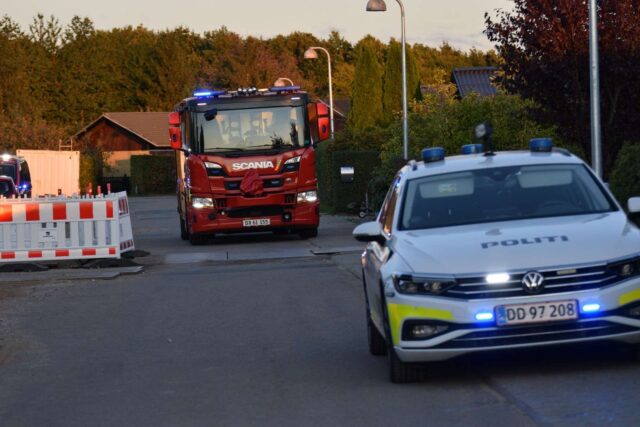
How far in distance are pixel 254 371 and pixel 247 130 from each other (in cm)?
1703

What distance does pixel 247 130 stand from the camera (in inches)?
1046

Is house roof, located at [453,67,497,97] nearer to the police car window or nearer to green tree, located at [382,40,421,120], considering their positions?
green tree, located at [382,40,421,120]

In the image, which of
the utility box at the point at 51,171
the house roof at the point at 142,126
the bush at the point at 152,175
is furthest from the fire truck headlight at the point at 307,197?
the house roof at the point at 142,126

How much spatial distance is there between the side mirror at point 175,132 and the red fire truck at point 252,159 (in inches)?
24.8

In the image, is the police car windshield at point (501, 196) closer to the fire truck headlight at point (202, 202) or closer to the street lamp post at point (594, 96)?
the street lamp post at point (594, 96)

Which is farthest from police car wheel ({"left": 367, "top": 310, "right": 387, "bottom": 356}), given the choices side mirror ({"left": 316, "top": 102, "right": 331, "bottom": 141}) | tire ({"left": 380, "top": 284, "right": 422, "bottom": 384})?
side mirror ({"left": 316, "top": 102, "right": 331, "bottom": 141})

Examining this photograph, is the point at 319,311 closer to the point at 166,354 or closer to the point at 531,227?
the point at 166,354

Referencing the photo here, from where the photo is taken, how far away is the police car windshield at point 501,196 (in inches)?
364

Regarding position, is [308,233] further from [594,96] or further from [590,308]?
[590,308]

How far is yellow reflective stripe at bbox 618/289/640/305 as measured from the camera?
813cm

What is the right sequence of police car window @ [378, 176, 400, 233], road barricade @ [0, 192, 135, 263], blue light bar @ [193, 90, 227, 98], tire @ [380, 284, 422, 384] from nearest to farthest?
1. tire @ [380, 284, 422, 384]
2. police car window @ [378, 176, 400, 233]
3. road barricade @ [0, 192, 135, 263]
4. blue light bar @ [193, 90, 227, 98]

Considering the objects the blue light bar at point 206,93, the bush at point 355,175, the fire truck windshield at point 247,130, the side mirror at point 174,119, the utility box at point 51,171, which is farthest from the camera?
the utility box at point 51,171

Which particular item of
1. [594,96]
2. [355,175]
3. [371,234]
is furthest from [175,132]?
[371,234]

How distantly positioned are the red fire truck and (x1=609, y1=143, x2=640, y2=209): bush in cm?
884
